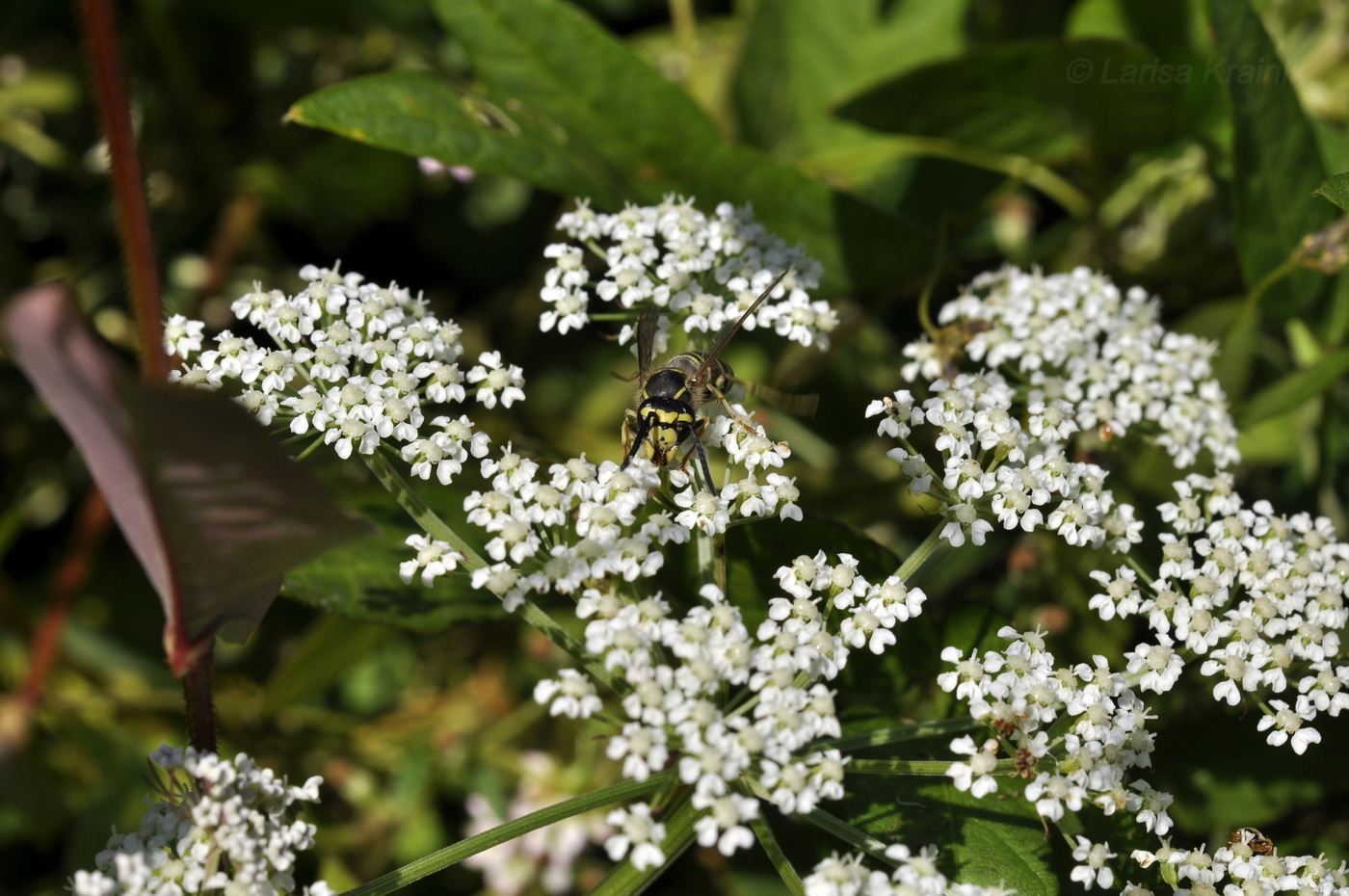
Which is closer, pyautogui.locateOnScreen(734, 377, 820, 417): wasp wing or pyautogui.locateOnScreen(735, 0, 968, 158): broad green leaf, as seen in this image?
pyautogui.locateOnScreen(734, 377, 820, 417): wasp wing

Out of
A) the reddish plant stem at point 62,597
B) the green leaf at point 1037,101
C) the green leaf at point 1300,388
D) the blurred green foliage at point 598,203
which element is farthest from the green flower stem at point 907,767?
the reddish plant stem at point 62,597

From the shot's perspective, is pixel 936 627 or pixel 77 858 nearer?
pixel 936 627

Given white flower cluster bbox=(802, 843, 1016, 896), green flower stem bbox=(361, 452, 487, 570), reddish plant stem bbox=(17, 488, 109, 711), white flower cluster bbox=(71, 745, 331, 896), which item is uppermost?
green flower stem bbox=(361, 452, 487, 570)

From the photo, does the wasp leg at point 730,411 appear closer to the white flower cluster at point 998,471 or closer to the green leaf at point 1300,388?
the white flower cluster at point 998,471

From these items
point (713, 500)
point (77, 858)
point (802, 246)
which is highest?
point (802, 246)

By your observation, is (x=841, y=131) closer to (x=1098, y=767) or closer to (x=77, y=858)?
(x=1098, y=767)

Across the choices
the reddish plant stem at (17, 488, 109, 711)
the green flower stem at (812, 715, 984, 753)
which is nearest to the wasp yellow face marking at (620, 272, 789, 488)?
the green flower stem at (812, 715, 984, 753)

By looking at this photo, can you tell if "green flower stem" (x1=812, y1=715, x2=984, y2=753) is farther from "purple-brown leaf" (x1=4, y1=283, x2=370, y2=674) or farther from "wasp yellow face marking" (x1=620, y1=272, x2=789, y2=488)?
"purple-brown leaf" (x1=4, y1=283, x2=370, y2=674)

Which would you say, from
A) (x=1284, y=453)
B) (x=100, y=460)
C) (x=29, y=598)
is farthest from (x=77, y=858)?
(x=1284, y=453)
